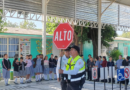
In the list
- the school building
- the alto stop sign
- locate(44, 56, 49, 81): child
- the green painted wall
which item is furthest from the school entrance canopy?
the alto stop sign

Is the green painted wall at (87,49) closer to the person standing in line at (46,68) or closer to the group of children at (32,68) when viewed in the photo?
the group of children at (32,68)

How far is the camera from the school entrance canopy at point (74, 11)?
13.2 m

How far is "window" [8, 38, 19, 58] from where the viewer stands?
62.8ft

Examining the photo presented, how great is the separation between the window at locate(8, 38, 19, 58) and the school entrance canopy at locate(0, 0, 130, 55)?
2.85 m

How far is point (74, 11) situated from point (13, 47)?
22.3ft

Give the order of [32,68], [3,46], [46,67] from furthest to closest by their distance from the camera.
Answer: [3,46]
[46,67]
[32,68]

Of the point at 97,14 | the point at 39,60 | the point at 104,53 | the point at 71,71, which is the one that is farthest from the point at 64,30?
the point at 104,53

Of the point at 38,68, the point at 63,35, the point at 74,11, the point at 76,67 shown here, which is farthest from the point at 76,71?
the point at 74,11

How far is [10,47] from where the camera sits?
1919 centimetres

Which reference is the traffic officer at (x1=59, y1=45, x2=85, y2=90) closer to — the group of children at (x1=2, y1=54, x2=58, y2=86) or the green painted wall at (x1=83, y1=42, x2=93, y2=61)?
the group of children at (x1=2, y1=54, x2=58, y2=86)

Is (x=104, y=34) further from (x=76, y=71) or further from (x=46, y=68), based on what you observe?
(x=76, y=71)

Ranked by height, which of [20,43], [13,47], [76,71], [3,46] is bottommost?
[76,71]

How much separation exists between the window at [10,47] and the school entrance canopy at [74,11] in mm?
2950

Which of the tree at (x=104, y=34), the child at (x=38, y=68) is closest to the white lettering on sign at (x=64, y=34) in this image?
the child at (x=38, y=68)
